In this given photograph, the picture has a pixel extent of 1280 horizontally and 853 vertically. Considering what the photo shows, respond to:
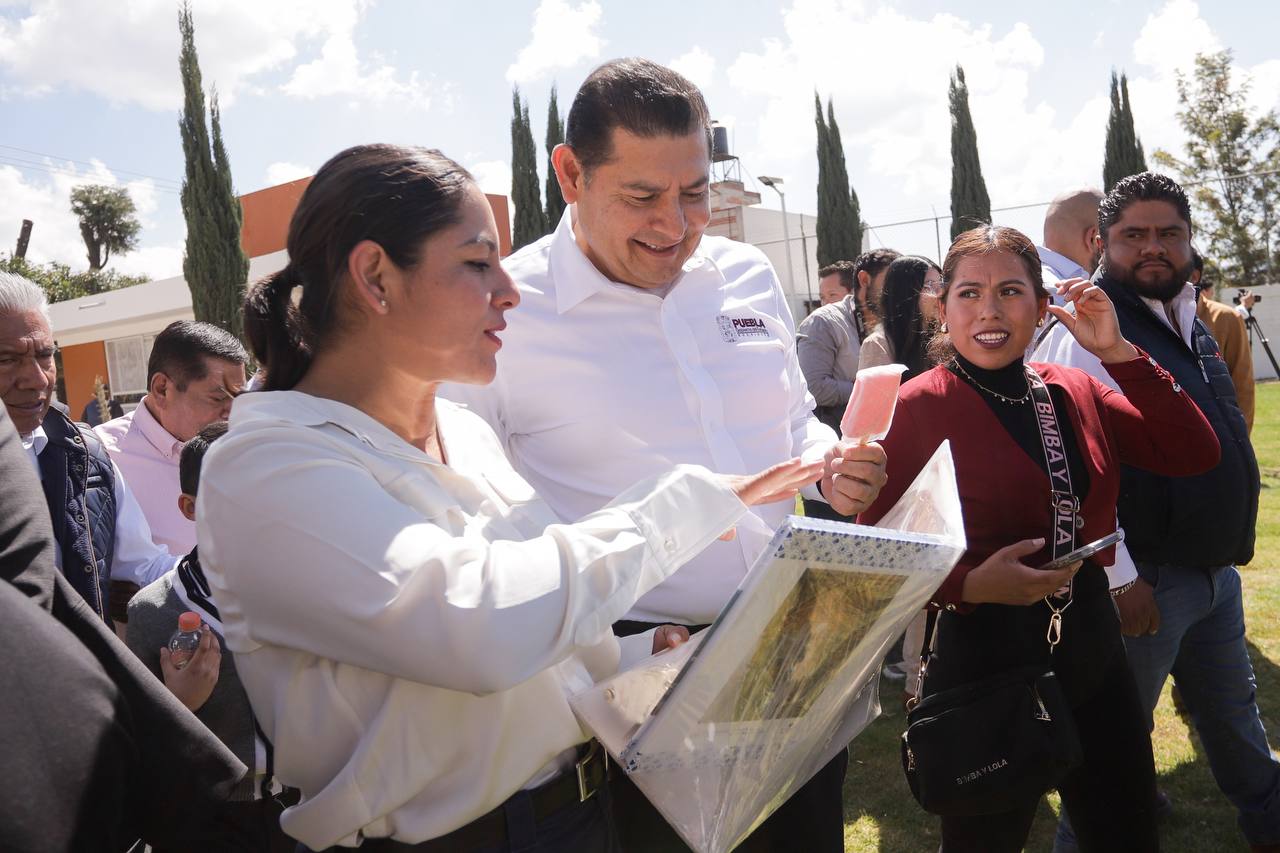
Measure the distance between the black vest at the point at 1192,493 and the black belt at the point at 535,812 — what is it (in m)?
2.63

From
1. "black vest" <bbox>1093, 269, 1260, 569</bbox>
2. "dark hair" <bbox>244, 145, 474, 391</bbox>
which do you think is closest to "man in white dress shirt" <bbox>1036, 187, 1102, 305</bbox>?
"black vest" <bbox>1093, 269, 1260, 569</bbox>

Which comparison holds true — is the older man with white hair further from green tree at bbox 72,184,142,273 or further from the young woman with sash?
green tree at bbox 72,184,142,273

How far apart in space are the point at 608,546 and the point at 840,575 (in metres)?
0.33

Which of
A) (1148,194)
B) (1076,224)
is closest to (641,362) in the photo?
(1148,194)

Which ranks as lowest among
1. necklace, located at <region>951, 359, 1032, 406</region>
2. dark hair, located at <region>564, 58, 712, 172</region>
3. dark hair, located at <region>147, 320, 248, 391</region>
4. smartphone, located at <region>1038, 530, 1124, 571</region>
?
smartphone, located at <region>1038, 530, 1124, 571</region>

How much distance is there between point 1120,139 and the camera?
92.9 ft

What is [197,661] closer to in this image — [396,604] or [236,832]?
[236,832]

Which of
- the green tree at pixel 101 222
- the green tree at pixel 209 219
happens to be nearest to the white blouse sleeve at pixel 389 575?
the green tree at pixel 209 219

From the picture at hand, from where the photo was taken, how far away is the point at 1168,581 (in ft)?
11.8

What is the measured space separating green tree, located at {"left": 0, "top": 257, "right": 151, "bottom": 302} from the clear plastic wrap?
A: 44.0 meters

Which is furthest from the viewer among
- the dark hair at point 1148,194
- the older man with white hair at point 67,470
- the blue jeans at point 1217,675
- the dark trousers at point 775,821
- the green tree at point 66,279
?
the green tree at point 66,279

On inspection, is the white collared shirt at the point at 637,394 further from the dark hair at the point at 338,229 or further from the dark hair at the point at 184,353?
the dark hair at the point at 184,353

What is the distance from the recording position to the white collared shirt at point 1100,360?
10.8ft

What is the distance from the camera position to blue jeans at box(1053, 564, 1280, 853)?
3564 millimetres
